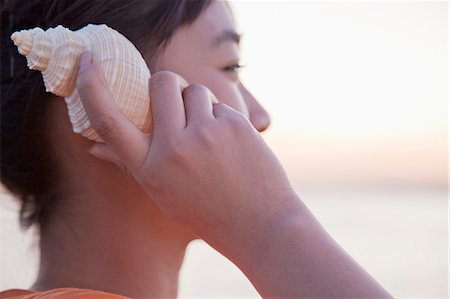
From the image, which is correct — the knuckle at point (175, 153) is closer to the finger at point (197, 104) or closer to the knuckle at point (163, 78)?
the finger at point (197, 104)

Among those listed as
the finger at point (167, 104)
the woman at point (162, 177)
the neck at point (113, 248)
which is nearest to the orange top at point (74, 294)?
the woman at point (162, 177)

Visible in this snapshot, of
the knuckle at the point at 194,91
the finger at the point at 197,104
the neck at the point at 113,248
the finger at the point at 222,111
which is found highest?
the knuckle at the point at 194,91

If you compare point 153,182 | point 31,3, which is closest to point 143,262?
point 153,182

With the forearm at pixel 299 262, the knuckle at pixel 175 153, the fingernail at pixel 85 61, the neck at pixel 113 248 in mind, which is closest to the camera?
the forearm at pixel 299 262

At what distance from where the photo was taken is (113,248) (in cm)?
191

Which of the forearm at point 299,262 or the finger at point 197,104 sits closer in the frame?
the forearm at point 299,262

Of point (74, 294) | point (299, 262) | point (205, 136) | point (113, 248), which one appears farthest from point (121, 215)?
point (299, 262)

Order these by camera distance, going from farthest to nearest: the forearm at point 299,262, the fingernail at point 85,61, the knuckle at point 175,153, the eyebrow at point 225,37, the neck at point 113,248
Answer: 1. the eyebrow at point 225,37
2. the neck at point 113,248
3. the fingernail at point 85,61
4. the knuckle at point 175,153
5. the forearm at point 299,262

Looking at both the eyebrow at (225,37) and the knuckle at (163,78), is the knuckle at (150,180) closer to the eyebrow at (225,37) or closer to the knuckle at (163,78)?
the knuckle at (163,78)

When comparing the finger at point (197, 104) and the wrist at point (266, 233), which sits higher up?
the finger at point (197, 104)

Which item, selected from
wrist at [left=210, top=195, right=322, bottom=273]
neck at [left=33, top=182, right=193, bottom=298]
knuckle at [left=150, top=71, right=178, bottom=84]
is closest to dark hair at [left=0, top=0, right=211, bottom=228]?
neck at [left=33, top=182, right=193, bottom=298]

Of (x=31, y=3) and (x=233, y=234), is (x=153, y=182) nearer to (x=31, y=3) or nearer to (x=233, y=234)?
(x=233, y=234)

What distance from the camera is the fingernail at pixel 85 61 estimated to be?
62.4 inches

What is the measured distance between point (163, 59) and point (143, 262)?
511 mm
